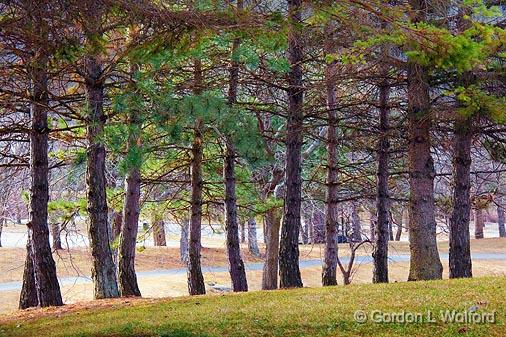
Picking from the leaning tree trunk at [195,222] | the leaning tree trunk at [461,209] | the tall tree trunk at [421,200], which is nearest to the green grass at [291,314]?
the tall tree trunk at [421,200]

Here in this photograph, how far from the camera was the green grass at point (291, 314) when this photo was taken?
668cm

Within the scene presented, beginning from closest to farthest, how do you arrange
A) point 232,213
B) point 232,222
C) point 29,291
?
point 29,291 → point 232,213 → point 232,222

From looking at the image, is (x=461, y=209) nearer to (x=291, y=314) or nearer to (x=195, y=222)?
(x=195, y=222)

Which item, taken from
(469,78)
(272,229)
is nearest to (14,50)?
(469,78)

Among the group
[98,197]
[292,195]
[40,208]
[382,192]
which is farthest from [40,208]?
[382,192]

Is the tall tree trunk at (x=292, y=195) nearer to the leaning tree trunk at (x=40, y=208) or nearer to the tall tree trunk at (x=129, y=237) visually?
the tall tree trunk at (x=129, y=237)

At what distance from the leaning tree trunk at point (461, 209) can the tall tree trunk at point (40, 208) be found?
8.27m

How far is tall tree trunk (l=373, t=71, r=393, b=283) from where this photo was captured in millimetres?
13577

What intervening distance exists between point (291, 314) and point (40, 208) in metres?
5.26

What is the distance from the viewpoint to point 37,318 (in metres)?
9.09

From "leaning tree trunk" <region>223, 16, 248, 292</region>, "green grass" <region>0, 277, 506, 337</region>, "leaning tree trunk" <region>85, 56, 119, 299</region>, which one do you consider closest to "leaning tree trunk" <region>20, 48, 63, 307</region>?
"leaning tree trunk" <region>85, 56, 119, 299</region>

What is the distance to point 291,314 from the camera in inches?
301

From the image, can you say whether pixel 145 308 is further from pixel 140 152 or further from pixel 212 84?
pixel 212 84

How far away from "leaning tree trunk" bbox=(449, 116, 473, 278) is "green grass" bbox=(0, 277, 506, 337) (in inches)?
132
